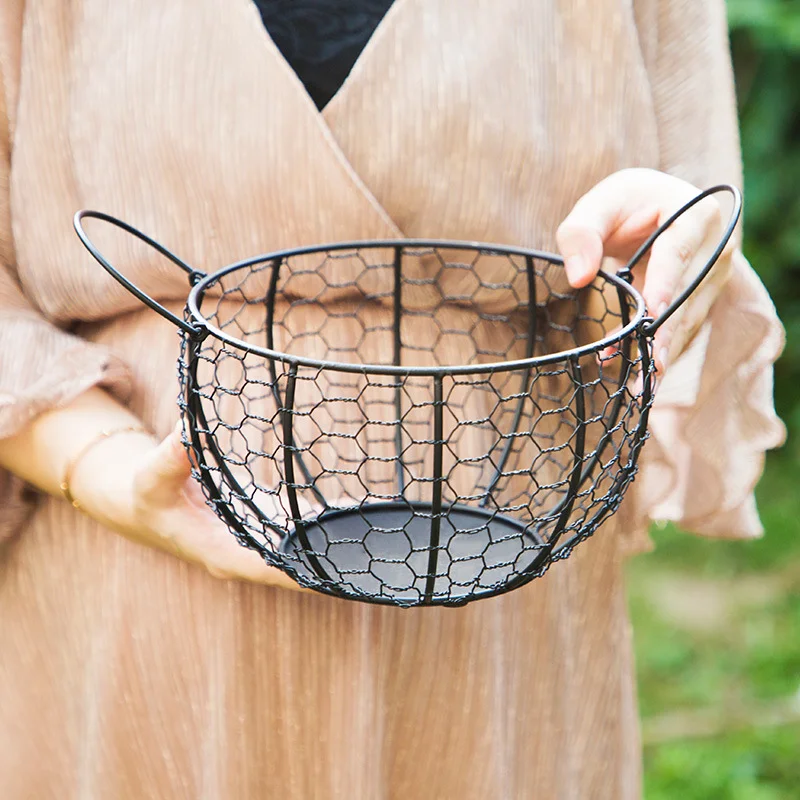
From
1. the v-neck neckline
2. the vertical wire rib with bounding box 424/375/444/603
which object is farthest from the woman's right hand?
the v-neck neckline

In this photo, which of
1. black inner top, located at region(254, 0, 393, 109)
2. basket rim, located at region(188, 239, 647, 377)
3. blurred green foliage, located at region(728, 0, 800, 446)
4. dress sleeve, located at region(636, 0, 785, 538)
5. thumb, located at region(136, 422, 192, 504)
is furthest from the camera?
blurred green foliage, located at region(728, 0, 800, 446)

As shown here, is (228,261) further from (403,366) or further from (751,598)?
(751,598)

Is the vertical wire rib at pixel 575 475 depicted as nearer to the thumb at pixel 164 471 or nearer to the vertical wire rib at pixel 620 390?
the vertical wire rib at pixel 620 390

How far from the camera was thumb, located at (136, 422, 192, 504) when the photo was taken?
64 centimetres

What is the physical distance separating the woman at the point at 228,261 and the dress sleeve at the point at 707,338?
0.11 feet

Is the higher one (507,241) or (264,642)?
(507,241)

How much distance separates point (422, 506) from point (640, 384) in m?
0.17

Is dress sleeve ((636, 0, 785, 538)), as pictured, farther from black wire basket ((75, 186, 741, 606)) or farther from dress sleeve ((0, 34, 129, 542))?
dress sleeve ((0, 34, 129, 542))

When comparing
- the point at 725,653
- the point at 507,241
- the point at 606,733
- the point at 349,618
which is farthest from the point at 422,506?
the point at 725,653

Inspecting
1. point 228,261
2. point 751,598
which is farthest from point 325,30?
point 751,598

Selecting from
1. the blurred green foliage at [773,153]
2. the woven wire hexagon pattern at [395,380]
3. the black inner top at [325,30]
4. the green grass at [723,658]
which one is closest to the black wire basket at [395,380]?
the woven wire hexagon pattern at [395,380]

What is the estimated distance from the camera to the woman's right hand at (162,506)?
657 mm

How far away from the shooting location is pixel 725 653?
1992 mm

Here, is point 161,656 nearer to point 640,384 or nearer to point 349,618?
point 349,618
